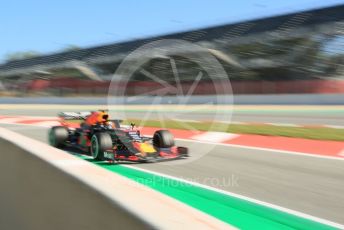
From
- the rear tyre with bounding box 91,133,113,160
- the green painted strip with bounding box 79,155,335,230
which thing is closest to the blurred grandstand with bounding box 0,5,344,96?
the rear tyre with bounding box 91,133,113,160

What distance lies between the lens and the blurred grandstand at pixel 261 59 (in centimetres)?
3188

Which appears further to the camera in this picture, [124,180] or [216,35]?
[216,35]

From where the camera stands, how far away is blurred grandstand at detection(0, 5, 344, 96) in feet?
105

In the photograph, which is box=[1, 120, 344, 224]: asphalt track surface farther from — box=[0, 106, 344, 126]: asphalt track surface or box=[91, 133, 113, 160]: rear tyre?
box=[0, 106, 344, 126]: asphalt track surface

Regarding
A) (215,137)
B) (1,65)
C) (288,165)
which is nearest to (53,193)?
(288,165)

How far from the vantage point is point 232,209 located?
Result: 545cm

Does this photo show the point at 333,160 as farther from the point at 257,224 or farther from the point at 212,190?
the point at 257,224

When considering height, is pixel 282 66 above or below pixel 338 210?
above

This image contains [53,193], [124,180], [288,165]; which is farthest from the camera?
[288,165]

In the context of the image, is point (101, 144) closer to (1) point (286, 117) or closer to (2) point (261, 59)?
(1) point (286, 117)

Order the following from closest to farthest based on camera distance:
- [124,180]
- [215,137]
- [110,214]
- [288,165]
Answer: [110,214] → [124,180] → [288,165] → [215,137]

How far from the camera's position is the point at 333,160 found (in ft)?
28.2

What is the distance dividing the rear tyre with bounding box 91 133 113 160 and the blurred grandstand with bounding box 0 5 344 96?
16556 mm

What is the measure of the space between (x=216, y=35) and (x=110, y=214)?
40.2m
